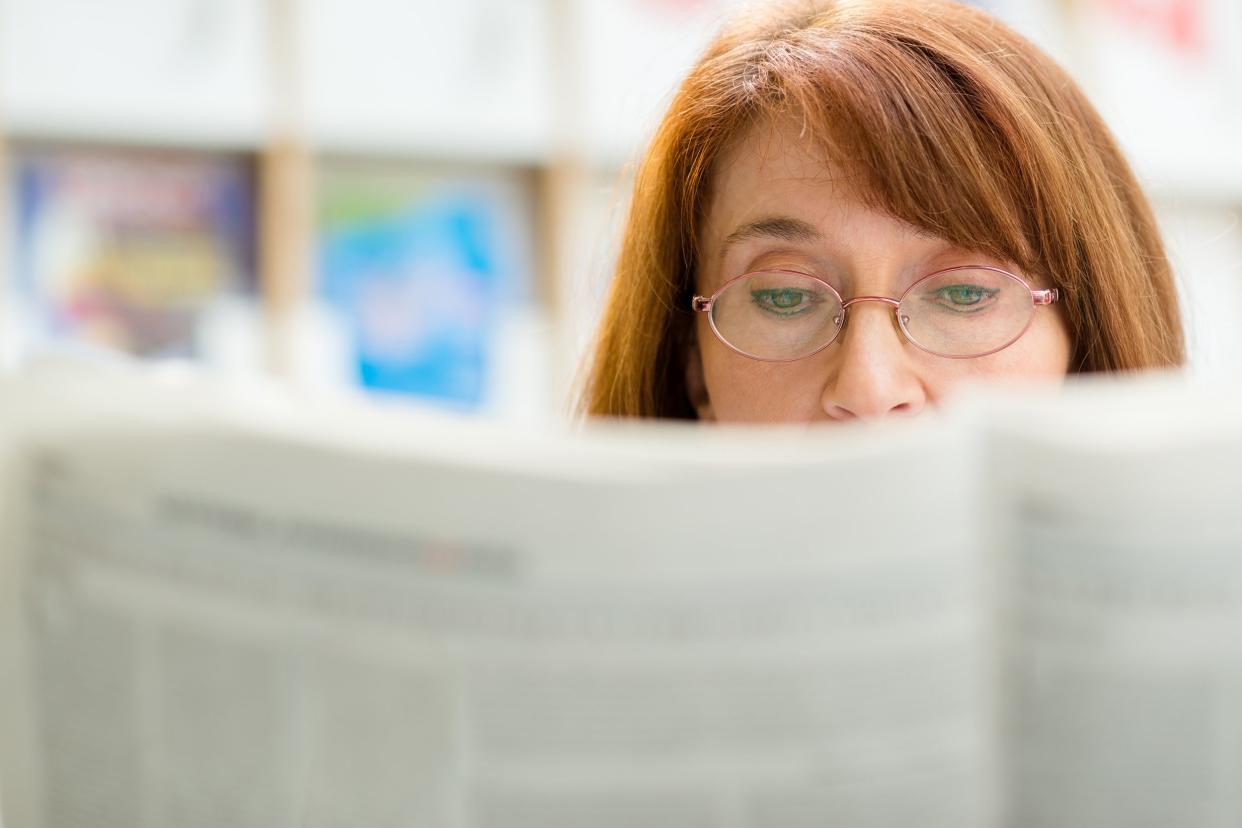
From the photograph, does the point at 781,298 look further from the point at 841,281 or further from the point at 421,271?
the point at 421,271

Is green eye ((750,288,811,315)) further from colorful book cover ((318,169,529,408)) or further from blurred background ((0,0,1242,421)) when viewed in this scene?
colorful book cover ((318,169,529,408))

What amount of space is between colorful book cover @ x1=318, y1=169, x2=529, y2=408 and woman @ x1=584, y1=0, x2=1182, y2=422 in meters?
1.67

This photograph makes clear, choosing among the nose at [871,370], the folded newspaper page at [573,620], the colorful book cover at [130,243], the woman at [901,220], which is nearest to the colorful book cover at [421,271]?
the colorful book cover at [130,243]

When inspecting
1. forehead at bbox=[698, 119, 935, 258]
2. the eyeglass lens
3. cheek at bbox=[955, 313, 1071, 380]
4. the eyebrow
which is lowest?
cheek at bbox=[955, 313, 1071, 380]

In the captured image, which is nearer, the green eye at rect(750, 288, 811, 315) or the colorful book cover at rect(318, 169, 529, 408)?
the green eye at rect(750, 288, 811, 315)

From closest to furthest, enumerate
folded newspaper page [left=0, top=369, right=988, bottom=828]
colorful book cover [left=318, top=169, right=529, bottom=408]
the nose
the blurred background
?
1. folded newspaper page [left=0, top=369, right=988, bottom=828]
2. the nose
3. the blurred background
4. colorful book cover [left=318, top=169, right=529, bottom=408]

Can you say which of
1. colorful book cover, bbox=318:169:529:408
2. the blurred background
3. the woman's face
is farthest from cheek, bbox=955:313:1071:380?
colorful book cover, bbox=318:169:529:408

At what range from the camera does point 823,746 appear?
42 cm

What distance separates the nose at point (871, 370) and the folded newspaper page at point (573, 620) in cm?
38

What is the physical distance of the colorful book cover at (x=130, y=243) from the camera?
2252 mm

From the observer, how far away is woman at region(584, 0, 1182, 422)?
832mm

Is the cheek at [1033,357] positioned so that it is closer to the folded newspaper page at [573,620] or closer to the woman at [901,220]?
the woman at [901,220]

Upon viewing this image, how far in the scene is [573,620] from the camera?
417 millimetres

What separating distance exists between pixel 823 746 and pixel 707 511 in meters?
0.10
